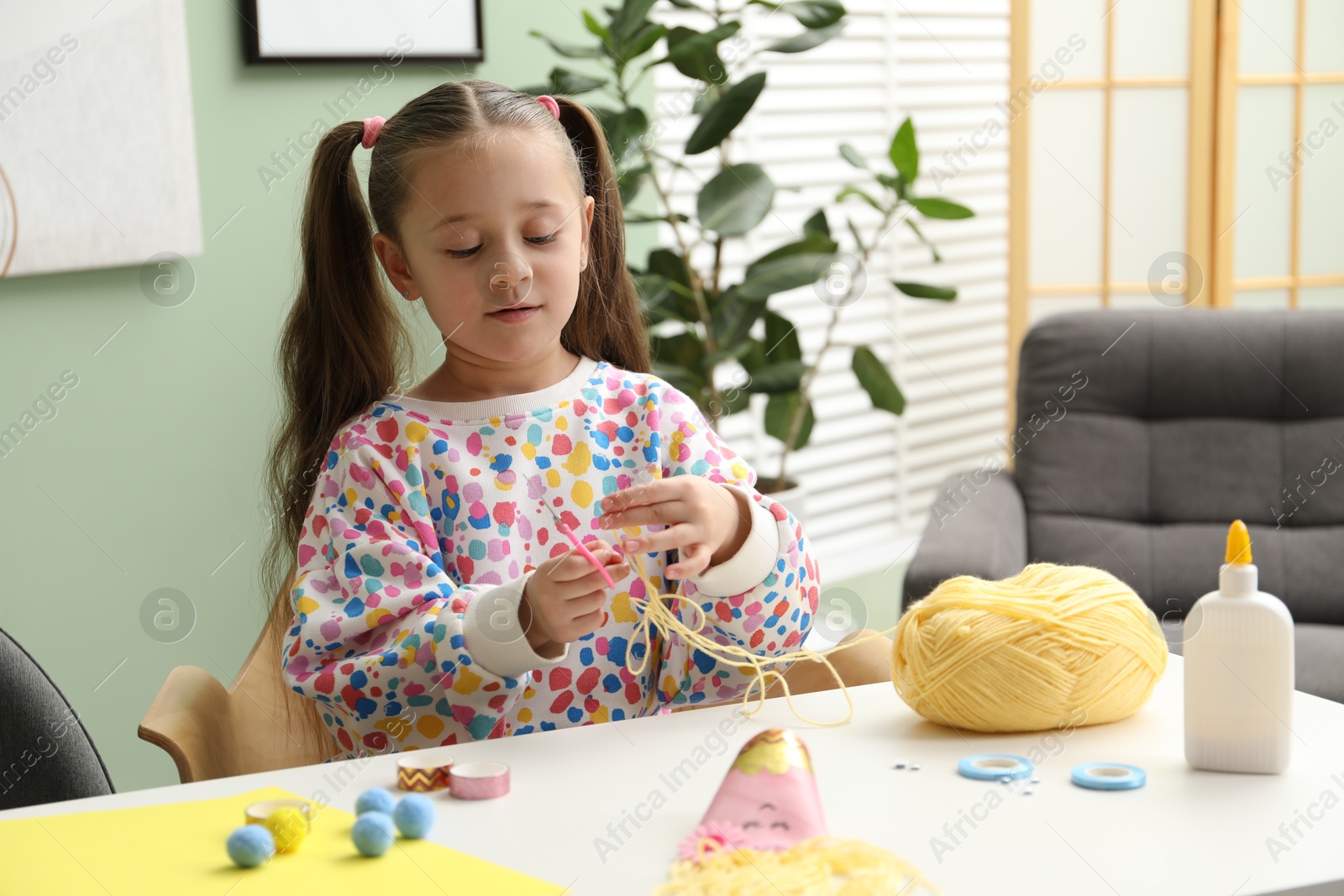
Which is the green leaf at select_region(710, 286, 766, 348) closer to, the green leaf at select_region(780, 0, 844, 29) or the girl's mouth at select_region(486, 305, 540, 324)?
the green leaf at select_region(780, 0, 844, 29)

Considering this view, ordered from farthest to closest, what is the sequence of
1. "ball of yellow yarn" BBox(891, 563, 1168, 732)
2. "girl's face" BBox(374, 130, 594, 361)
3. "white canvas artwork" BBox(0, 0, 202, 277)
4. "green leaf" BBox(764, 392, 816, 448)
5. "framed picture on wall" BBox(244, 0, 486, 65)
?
"green leaf" BBox(764, 392, 816, 448) → "framed picture on wall" BBox(244, 0, 486, 65) → "white canvas artwork" BBox(0, 0, 202, 277) → "girl's face" BBox(374, 130, 594, 361) → "ball of yellow yarn" BBox(891, 563, 1168, 732)

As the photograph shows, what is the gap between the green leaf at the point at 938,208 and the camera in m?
2.57

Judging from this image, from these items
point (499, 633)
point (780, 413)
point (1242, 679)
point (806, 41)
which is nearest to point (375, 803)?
point (499, 633)

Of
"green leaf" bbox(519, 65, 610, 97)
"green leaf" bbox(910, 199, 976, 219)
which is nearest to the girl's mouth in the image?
"green leaf" bbox(519, 65, 610, 97)

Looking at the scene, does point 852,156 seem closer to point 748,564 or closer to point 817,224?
point 817,224

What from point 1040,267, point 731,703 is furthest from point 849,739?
point 1040,267

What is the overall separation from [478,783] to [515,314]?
0.49 m

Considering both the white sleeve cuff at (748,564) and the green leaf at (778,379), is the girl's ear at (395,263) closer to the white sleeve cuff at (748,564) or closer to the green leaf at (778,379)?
the white sleeve cuff at (748,564)

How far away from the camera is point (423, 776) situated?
0.96 meters

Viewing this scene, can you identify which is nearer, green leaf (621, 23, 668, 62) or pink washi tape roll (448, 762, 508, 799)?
pink washi tape roll (448, 762, 508, 799)

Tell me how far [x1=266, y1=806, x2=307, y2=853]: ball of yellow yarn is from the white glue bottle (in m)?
0.63

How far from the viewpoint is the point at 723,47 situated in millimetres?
3045

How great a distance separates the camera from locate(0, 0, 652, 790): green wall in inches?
78.9

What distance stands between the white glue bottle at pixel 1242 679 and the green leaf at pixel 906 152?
5.59ft
